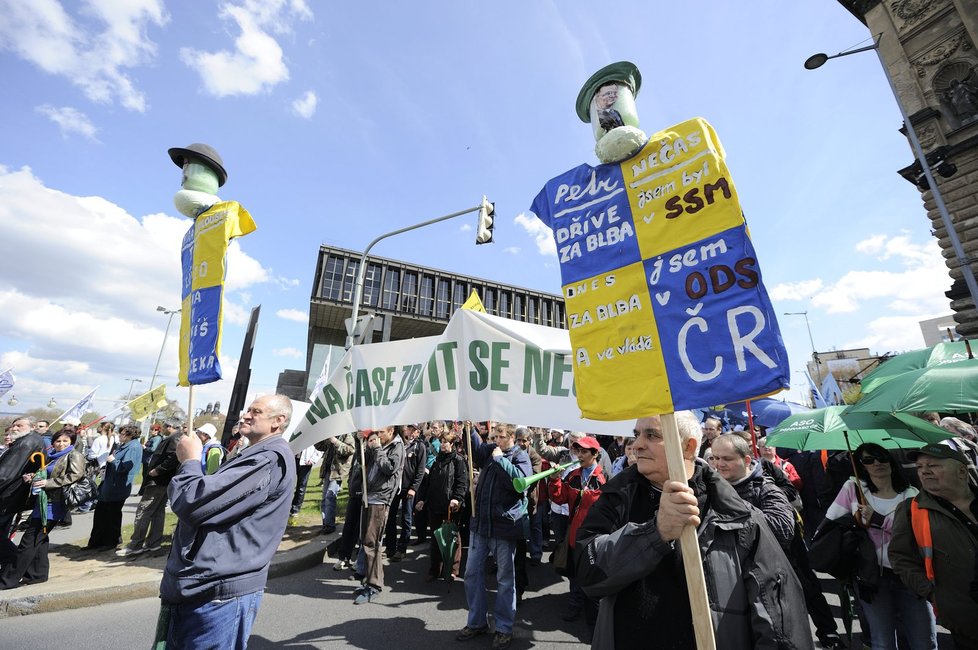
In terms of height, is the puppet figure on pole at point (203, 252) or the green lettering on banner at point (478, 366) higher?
the puppet figure on pole at point (203, 252)

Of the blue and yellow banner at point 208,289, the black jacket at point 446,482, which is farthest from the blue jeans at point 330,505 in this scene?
the blue and yellow banner at point 208,289

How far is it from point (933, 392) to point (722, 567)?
9.89ft

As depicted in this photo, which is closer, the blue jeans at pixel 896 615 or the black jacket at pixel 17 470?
the blue jeans at pixel 896 615

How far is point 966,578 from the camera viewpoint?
2447mm

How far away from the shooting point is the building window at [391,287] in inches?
1656

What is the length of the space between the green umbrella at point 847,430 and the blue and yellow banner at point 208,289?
218 inches

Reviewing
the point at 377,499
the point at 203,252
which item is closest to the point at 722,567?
the point at 203,252

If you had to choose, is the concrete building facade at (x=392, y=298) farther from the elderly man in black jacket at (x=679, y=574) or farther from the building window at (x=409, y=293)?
the elderly man in black jacket at (x=679, y=574)

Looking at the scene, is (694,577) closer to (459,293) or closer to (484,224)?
(484,224)

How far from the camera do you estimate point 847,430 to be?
3979 millimetres

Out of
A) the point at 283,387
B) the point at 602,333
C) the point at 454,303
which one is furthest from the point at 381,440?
the point at 454,303

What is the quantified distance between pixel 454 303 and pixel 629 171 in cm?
4308

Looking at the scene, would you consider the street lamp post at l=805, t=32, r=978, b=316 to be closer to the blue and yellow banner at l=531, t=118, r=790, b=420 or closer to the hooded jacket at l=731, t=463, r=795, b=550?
the hooded jacket at l=731, t=463, r=795, b=550

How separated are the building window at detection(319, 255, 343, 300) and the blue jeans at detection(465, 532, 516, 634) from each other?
36.9 meters
